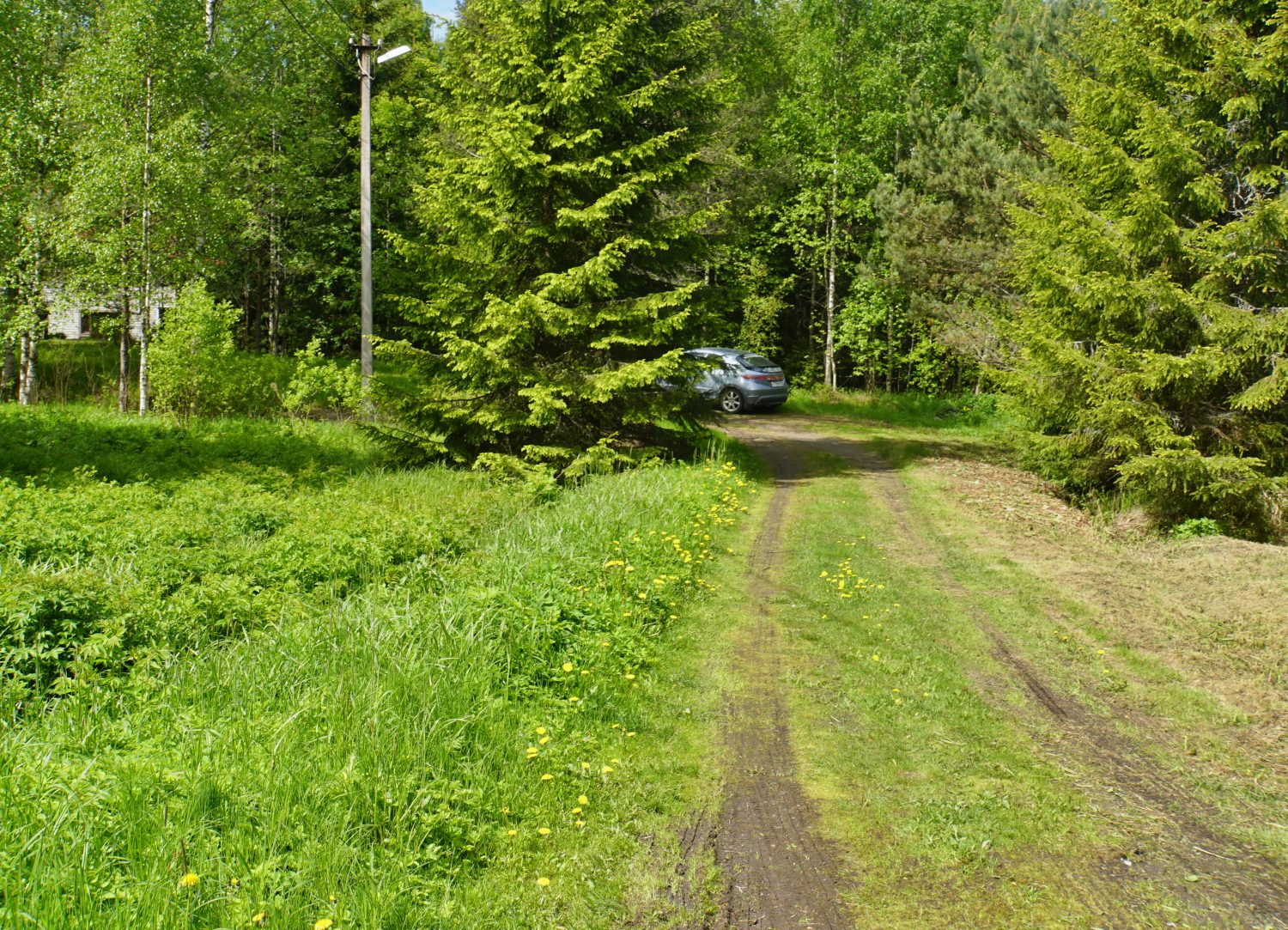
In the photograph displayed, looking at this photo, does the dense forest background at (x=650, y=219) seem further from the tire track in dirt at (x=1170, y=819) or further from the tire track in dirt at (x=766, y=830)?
the tire track in dirt at (x=766, y=830)

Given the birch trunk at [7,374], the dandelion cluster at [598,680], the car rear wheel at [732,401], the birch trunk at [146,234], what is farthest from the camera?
the car rear wheel at [732,401]

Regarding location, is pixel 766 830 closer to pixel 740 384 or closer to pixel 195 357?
pixel 195 357

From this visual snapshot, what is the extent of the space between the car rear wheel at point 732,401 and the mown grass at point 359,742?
17477 millimetres

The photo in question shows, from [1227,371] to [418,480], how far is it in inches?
446

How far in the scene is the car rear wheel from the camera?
26.5 m

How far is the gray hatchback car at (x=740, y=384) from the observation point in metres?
26.3

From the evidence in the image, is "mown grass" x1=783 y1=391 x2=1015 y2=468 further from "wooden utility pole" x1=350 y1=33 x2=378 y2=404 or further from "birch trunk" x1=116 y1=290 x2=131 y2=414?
"birch trunk" x1=116 y1=290 x2=131 y2=414

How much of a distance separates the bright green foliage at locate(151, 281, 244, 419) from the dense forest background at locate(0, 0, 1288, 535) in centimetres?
7

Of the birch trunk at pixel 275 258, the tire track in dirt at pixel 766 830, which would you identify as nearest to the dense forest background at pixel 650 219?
the birch trunk at pixel 275 258

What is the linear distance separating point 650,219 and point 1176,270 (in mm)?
8020

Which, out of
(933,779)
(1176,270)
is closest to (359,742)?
(933,779)

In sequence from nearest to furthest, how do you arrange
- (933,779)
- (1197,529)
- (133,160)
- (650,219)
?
(933,779) → (1197,529) → (650,219) → (133,160)

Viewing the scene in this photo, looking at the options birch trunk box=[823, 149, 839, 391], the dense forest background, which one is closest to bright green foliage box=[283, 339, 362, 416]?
the dense forest background

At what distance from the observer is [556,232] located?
13750 mm
